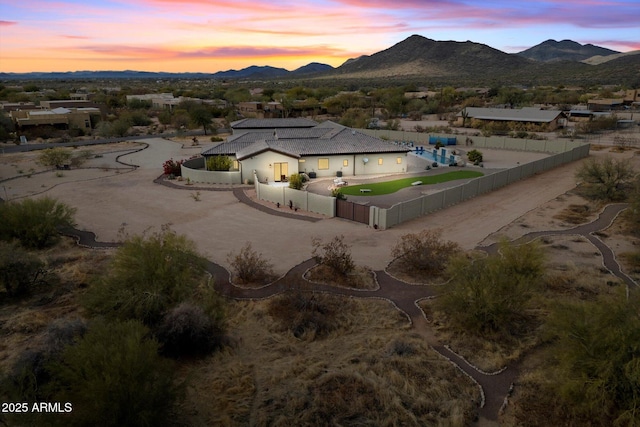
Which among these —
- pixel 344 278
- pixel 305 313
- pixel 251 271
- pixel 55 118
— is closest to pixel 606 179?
pixel 344 278

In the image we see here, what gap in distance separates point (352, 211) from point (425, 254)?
772cm

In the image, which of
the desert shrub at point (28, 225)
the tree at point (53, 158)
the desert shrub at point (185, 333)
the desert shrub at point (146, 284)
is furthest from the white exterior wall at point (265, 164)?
the desert shrub at point (185, 333)

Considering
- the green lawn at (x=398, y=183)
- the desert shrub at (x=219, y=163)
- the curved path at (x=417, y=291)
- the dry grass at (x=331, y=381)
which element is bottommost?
the green lawn at (x=398, y=183)

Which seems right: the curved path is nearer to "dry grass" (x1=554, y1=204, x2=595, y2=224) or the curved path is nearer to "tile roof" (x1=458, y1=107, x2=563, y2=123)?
"dry grass" (x1=554, y1=204, x2=595, y2=224)

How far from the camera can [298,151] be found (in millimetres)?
36844

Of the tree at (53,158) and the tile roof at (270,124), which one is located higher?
the tile roof at (270,124)

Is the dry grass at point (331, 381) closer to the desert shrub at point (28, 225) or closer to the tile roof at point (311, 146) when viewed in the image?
the desert shrub at point (28, 225)

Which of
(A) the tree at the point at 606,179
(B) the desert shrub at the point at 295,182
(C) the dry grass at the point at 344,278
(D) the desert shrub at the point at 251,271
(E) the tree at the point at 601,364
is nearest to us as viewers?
(E) the tree at the point at 601,364

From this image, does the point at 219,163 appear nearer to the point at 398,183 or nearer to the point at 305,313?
the point at 398,183

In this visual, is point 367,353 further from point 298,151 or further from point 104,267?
point 298,151

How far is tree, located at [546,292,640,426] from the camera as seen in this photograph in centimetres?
914

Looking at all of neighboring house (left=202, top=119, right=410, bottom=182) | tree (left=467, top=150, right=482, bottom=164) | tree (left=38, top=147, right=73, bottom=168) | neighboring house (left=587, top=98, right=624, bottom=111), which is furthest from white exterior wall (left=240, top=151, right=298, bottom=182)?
neighboring house (left=587, top=98, right=624, bottom=111)

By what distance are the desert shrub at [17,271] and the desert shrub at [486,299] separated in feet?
46.6

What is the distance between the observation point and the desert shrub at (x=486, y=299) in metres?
13.2
